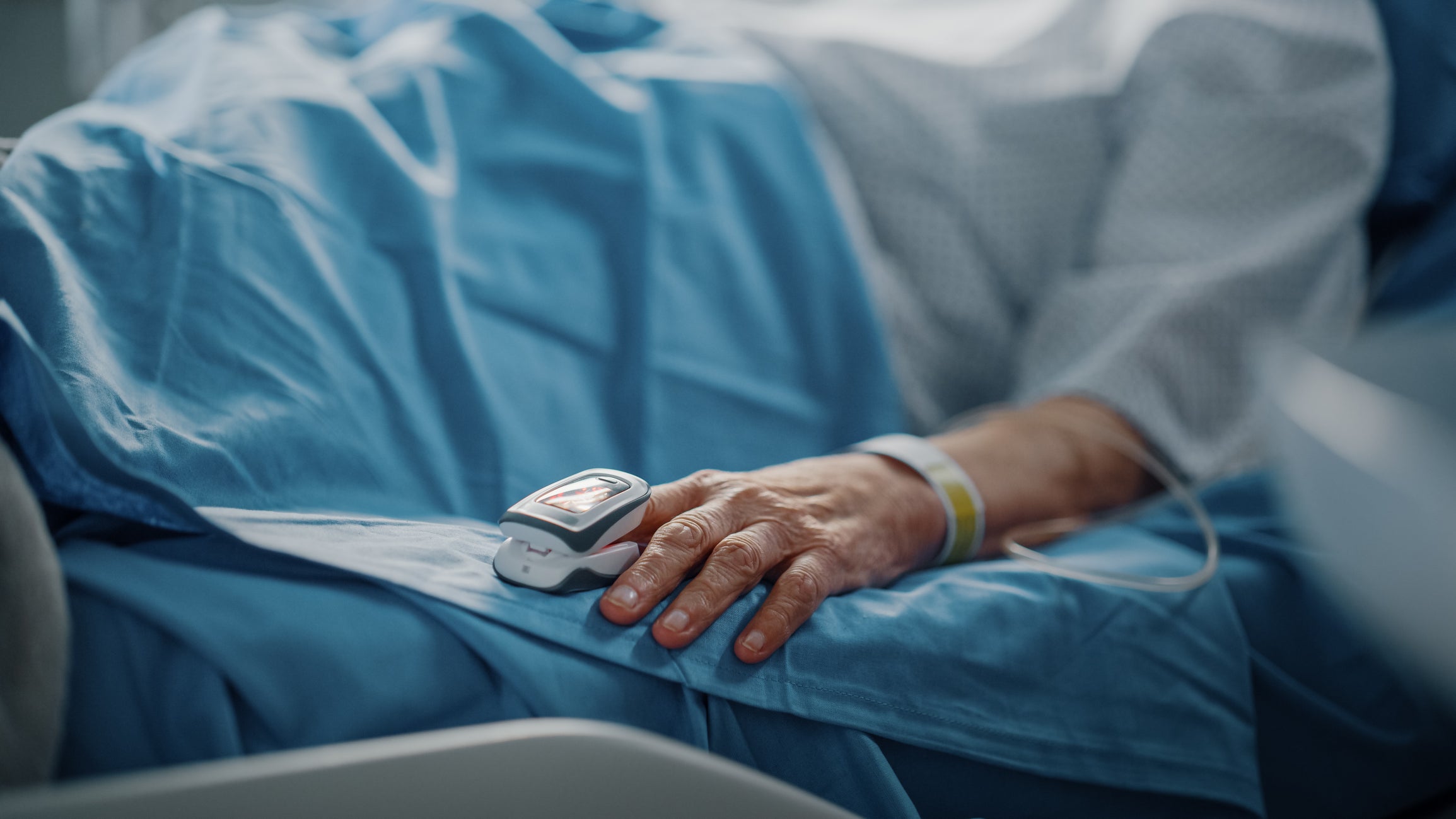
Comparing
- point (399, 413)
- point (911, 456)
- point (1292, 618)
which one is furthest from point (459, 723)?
point (1292, 618)

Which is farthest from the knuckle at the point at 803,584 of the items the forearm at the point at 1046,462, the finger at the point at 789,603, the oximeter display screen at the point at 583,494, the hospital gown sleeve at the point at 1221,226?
the hospital gown sleeve at the point at 1221,226

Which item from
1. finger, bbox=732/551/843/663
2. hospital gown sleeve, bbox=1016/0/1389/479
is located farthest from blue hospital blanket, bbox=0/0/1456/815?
hospital gown sleeve, bbox=1016/0/1389/479

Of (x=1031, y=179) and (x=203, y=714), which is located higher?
(x=1031, y=179)

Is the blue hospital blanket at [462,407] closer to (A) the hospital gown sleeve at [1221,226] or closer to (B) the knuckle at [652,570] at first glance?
(B) the knuckle at [652,570]

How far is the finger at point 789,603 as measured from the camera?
0.47 metres

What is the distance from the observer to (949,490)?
66cm

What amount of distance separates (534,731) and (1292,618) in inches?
23.2

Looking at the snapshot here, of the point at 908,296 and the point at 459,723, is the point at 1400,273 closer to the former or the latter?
the point at 908,296

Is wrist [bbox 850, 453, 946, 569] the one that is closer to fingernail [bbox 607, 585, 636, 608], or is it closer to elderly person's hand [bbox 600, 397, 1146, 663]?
elderly person's hand [bbox 600, 397, 1146, 663]

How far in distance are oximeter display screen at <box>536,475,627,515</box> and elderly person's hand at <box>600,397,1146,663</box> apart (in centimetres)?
4

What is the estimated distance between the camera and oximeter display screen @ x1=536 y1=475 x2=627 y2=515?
45 cm

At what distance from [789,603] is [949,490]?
0.22 metres

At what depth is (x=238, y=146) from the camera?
0.65 metres

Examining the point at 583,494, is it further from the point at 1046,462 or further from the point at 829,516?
the point at 1046,462
